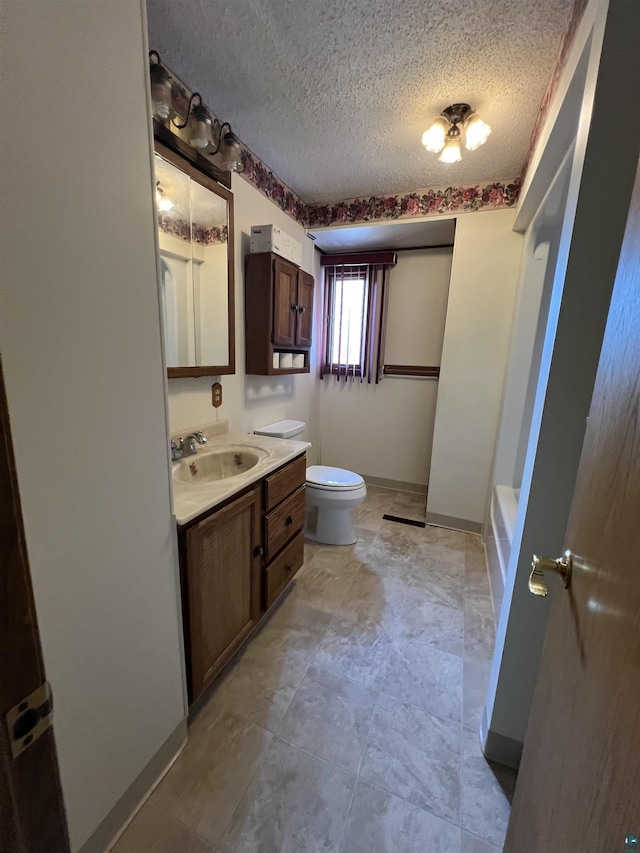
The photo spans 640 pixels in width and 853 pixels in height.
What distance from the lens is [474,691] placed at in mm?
1424

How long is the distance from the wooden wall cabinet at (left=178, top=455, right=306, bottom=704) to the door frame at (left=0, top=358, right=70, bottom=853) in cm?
73

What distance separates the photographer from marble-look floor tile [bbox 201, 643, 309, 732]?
1312mm

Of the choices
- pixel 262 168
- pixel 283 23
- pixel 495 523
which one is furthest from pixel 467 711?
pixel 262 168

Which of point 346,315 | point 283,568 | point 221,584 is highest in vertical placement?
point 346,315

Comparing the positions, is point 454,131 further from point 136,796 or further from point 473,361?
point 136,796

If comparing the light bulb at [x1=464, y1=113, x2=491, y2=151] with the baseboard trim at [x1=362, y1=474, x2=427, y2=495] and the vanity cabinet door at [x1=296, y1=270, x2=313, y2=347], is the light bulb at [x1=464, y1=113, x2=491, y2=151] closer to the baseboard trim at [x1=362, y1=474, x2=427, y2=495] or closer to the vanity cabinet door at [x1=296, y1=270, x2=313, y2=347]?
the vanity cabinet door at [x1=296, y1=270, x2=313, y2=347]

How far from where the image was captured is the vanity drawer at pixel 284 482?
156 centimetres

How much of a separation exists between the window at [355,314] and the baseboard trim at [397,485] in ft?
3.21

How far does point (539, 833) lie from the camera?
0.60 m

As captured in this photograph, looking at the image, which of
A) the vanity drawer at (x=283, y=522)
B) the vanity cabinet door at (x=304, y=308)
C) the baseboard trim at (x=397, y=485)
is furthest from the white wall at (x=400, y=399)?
the vanity drawer at (x=283, y=522)

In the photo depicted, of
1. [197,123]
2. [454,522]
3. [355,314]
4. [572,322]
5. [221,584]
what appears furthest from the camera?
[355,314]

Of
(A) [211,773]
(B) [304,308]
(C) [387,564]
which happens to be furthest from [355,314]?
(A) [211,773]

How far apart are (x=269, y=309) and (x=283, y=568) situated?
1.43m

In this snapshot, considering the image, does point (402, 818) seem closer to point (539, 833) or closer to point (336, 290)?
point (539, 833)
